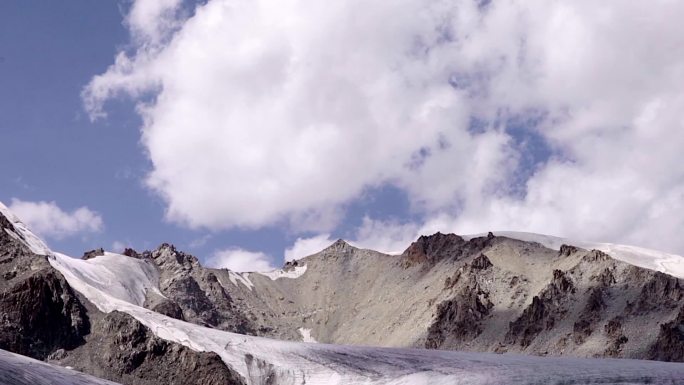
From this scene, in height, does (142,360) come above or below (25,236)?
below

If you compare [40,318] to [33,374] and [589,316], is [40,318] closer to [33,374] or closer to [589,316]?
[33,374]

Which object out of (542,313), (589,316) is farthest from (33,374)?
(542,313)

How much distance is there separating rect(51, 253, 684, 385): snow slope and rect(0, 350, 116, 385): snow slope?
27.7 meters

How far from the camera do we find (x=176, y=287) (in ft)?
627

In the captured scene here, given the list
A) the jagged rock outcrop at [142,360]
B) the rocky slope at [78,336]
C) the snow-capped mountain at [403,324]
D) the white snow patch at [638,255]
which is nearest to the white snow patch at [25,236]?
the snow-capped mountain at [403,324]

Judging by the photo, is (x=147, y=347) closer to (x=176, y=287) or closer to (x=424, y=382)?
(x=424, y=382)

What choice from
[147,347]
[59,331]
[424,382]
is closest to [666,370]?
[424,382]

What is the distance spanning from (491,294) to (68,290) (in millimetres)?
90578

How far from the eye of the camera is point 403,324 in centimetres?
18550

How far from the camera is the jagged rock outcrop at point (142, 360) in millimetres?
91375

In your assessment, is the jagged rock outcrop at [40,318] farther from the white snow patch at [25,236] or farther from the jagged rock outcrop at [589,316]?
the jagged rock outcrop at [589,316]

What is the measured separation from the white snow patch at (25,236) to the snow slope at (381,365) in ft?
59.7

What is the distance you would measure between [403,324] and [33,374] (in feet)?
487

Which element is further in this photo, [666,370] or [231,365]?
[231,365]
